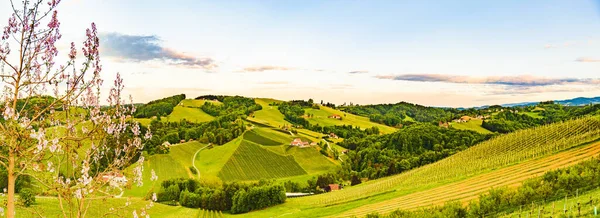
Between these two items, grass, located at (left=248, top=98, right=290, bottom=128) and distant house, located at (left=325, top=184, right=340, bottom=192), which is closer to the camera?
distant house, located at (left=325, top=184, right=340, bottom=192)

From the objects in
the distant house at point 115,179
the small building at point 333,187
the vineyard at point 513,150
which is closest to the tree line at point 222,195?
the vineyard at point 513,150

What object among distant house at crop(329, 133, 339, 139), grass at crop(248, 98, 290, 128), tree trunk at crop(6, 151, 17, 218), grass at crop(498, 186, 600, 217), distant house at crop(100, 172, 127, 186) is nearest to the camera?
tree trunk at crop(6, 151, 17, 218)

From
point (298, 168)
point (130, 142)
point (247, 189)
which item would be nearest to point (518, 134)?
point (247, 189)

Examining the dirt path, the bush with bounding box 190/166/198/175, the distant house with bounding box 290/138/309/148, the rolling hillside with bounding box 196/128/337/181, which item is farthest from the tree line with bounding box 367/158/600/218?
the distant house with bounding box 290/138/309/148

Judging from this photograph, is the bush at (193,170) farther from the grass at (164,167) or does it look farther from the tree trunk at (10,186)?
the tree trunk at (10,186)

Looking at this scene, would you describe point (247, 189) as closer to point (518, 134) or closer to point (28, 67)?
point (518, 134)

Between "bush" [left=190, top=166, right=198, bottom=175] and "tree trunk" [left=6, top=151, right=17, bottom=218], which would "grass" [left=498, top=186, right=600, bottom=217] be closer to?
"tree trunk" [left=6, top=151, right=17, bottom=218]
